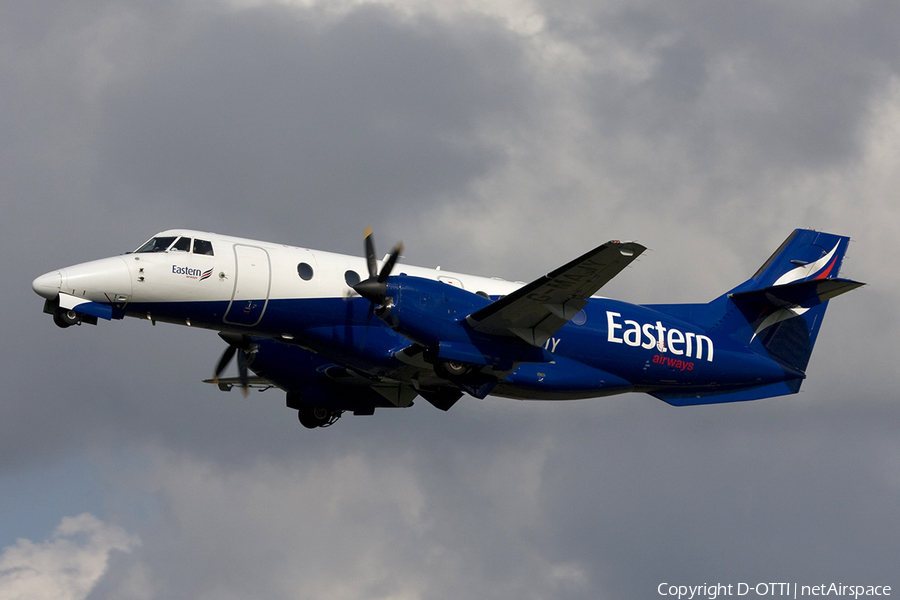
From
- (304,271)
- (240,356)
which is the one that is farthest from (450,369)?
(240,356)

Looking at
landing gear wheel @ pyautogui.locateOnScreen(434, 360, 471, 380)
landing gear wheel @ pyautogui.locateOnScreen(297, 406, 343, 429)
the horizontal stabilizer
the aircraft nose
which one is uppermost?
the horizontal stabilizer

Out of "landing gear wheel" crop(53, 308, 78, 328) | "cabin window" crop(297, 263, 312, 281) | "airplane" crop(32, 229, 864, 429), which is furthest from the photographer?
"cabin window" crop(297, 263, 312, 281)

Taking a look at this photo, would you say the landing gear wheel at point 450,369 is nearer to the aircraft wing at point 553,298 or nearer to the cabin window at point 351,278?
the aircraft wing at point 553,298

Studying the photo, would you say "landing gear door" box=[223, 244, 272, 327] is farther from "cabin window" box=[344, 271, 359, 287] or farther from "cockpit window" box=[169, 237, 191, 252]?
"cabin window" box=[344, 271, 359, 287]

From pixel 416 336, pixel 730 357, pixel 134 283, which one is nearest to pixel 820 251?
pixel 730 357

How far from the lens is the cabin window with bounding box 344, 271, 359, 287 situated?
20609 millimetres

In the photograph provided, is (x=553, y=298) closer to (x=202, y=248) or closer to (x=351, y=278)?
(x=351, y=278)

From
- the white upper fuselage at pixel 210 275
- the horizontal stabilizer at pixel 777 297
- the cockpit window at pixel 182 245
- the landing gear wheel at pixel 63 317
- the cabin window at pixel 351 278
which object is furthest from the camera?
the horizontal stabilizer at pixel 777 297

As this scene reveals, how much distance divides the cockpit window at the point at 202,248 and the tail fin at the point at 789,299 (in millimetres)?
12153

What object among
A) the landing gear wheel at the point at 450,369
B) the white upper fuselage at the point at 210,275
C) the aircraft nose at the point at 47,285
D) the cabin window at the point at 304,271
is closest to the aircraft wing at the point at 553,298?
the landing gear wheel at the point at 450,369

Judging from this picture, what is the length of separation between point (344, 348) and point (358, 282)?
135 centimetres

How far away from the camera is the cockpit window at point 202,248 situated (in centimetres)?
1970

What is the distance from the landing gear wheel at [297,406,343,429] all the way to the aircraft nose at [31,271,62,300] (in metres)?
7.31

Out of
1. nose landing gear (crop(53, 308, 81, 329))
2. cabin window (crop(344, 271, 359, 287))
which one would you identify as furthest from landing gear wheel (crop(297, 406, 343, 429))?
nose landing gear (crop(53, 308, 81, 329))
